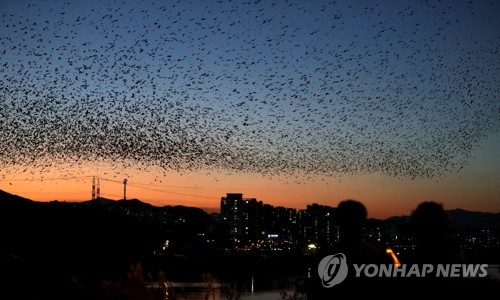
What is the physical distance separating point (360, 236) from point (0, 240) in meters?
42.7

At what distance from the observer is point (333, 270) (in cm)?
486

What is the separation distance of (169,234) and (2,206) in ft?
270

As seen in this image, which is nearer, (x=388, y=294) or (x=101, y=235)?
(x=388, y=294)

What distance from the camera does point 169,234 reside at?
134750 mm

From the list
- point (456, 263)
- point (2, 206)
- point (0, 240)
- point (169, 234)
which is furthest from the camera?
point (169, 234)

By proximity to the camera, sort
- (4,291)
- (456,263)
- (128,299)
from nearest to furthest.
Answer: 1. (456,263)
2. (128,299)
3. (4,291)

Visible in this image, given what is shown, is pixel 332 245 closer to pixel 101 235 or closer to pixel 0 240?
pixel 0 240

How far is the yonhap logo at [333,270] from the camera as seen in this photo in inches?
189

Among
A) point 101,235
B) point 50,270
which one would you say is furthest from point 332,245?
point 101,235

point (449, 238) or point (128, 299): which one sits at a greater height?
point (449, 238)

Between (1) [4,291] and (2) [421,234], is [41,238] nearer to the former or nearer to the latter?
(1) [4,291]

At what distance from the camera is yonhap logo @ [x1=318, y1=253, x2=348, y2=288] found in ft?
15.8

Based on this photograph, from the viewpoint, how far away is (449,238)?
15.4 ft

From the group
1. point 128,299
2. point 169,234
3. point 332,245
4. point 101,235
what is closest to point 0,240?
point 101,235
